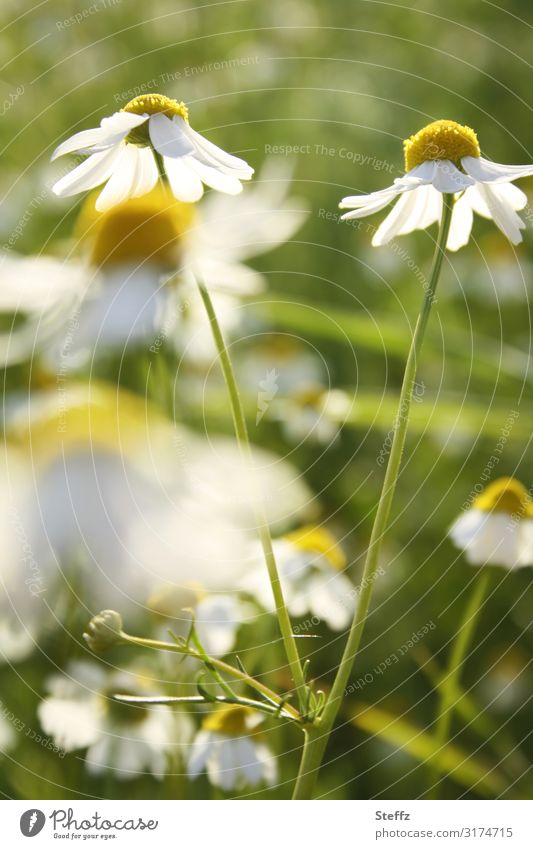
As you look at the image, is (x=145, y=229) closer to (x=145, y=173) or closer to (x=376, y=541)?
(x=145, y=173)

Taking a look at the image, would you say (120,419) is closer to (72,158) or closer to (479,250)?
(72,158)

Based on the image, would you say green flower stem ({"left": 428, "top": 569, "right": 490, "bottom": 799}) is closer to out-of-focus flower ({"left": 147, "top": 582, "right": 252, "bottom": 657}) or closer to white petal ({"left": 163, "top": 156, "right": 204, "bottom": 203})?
out-of-focus flower ({"left": 147, "top": 582, "right": 252, "bottom": 657})

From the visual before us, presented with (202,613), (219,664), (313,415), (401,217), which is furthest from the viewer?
(313,415)

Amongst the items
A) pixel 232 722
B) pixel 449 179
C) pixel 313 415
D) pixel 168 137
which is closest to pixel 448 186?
pixel 449 179

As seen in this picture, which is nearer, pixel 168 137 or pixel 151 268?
pixel 168 137

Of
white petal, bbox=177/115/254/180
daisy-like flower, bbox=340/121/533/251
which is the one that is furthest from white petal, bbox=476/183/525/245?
white petal, bbox=177/115/254/180

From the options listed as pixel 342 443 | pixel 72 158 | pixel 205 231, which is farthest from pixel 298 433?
pixel 72 158

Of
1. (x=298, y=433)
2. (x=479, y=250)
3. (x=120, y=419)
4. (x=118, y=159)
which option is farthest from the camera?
(x=479, y=250)
